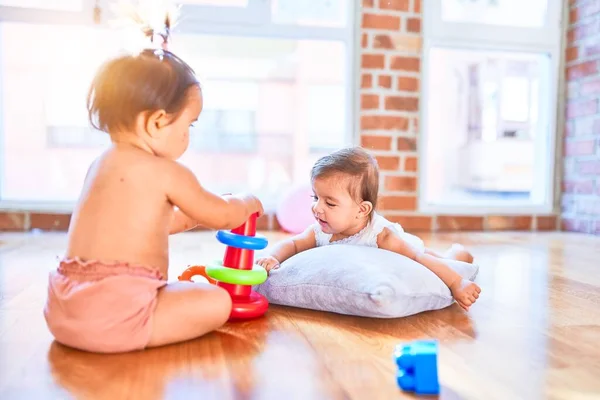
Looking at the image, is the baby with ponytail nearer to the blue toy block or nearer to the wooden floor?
the wooden floor

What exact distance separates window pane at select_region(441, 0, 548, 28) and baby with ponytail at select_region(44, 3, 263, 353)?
2.48 m

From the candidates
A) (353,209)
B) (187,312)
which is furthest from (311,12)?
(187,312)

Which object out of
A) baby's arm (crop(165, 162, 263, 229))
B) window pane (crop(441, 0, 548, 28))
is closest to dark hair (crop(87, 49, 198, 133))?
baby's arm (crop(165, 162, 263, 229))

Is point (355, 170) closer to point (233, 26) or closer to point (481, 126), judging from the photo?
point (233, 26)

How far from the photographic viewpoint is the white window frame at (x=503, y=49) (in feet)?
9.84

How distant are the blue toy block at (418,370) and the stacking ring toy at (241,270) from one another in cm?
41

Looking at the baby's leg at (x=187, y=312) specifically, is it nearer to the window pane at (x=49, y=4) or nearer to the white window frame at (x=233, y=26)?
the white window frame at (x=233, y=26)

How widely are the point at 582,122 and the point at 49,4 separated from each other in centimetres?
282

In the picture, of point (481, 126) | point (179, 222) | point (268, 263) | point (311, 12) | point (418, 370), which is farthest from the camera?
point (481, 126)

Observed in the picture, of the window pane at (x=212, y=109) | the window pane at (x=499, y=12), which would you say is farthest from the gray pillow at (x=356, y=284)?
the window pane at (x=499, y=12)

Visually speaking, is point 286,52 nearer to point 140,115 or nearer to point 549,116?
point 549,116

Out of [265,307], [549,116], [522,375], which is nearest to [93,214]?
[265,307]

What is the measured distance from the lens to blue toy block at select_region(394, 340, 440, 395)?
0.75 metres

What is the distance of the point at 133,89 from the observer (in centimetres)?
95
